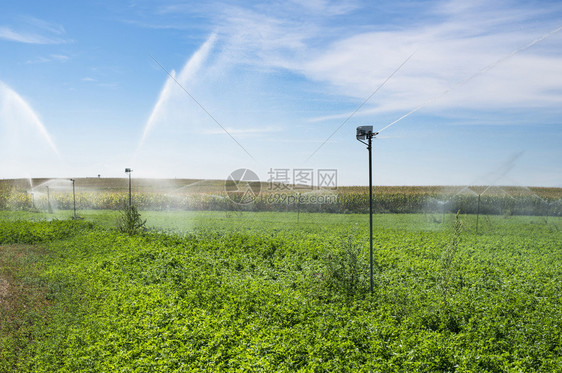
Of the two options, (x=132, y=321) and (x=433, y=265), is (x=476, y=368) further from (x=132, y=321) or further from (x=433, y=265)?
(x=433, y=265)

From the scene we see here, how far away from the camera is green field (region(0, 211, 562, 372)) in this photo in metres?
7.07

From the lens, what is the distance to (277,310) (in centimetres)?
921

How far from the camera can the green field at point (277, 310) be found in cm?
707

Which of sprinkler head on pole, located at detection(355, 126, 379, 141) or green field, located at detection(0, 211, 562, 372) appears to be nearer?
green field, located at detection(0, 211, 562, 372)

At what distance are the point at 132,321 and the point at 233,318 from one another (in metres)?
2.25

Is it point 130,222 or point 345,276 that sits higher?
point 130,222

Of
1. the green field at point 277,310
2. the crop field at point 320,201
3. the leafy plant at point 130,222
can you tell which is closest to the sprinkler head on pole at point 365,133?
the green field at point 277,310

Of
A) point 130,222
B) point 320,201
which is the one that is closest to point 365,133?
point 130,222

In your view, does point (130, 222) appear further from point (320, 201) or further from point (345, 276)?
point (320, 201)

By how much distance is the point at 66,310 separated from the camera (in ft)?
35.2

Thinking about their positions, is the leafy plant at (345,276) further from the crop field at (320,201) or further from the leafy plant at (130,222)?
the crop field at (320,201)

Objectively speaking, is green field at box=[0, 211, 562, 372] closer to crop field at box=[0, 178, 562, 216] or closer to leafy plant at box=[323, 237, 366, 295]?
leafy plant at box=[323, 237, 366, 295]

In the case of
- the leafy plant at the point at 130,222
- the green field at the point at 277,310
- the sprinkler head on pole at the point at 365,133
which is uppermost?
the sprinkler head on pole at the point at 365,133

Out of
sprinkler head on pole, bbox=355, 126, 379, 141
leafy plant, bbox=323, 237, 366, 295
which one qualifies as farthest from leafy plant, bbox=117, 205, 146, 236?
sprinkler head on pole, bbox=355, 126, 379, 141
